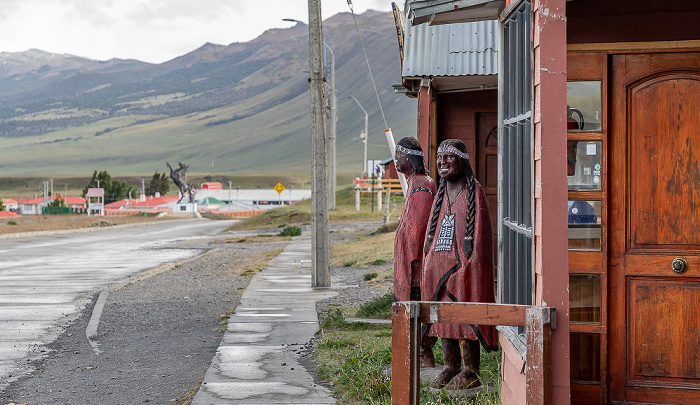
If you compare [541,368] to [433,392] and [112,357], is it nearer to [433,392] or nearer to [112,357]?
[433,392]

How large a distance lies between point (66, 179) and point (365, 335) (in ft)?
650

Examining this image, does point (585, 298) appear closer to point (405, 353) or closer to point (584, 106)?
point (584, 106)

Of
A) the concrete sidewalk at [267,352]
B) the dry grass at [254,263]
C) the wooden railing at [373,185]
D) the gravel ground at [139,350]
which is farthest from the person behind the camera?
the wooden railing at [373,185]

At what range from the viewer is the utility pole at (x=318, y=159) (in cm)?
1511

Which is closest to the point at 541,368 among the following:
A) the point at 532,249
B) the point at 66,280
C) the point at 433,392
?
the point at 532,249

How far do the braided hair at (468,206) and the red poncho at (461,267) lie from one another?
2 centimetres

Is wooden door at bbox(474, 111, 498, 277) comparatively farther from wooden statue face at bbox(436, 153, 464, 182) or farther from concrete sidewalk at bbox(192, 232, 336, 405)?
wooden statue face at bbox(436, 153, 464, 182)

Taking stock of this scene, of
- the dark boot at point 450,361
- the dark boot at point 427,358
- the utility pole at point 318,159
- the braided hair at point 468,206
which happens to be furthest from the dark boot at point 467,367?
the utility pole at point 318,159

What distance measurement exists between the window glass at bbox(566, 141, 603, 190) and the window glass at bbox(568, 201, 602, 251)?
113mm

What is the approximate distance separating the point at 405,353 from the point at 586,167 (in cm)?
171

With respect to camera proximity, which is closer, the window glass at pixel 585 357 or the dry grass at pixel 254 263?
the window glass at pixel 585 357

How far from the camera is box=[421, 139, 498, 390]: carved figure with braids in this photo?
619 cm

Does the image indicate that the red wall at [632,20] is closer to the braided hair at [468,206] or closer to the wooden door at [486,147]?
the braided hair at [468,206]

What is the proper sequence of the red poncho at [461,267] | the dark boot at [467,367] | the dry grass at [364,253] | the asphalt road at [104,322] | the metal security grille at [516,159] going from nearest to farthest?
1. the metal security grille at [516,159]
2. the red poncho at [461,267]
3. the dark boot at [467,367]
4. the asphalt road at [104,322]
5. the dry grass at [364,253]
